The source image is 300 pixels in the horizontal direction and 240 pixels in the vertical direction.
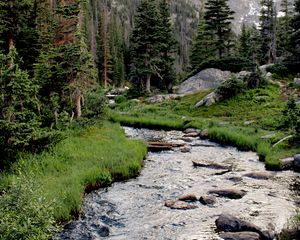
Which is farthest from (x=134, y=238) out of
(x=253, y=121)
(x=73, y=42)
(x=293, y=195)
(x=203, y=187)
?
(x=253, y=121)

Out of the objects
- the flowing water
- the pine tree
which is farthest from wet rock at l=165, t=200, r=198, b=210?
the pine tree

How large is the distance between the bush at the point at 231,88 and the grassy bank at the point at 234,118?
2.84 feet

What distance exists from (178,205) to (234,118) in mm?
23763

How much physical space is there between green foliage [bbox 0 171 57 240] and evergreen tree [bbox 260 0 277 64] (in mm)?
55700

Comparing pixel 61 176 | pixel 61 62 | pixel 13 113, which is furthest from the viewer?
pixel 61 62

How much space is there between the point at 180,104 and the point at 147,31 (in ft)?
49.4

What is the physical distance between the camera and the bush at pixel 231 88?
45531 mm

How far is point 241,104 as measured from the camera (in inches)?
1720

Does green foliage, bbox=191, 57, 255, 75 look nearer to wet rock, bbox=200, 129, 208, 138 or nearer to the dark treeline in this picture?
the dark treeline

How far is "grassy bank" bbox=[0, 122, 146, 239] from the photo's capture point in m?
11.2

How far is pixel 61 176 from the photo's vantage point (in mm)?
19469

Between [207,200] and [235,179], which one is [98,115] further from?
[207,200]

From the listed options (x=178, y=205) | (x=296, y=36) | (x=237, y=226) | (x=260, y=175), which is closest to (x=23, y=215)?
(x=237, y=226)

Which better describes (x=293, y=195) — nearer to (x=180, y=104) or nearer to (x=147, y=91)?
(x=180, y=104)
